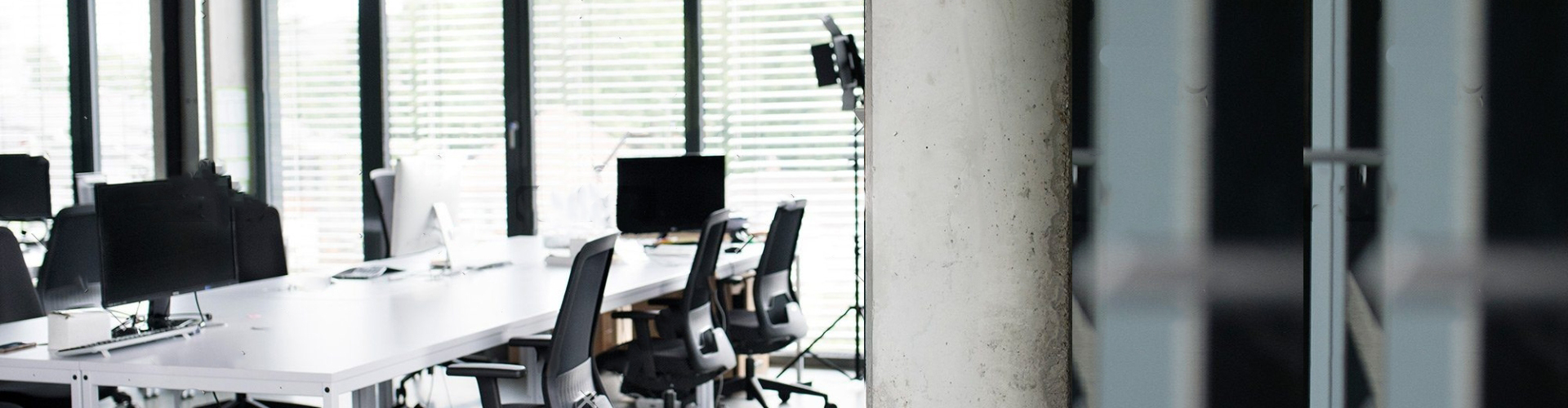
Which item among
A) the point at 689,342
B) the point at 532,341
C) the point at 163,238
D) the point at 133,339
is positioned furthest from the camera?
the point at 689,342

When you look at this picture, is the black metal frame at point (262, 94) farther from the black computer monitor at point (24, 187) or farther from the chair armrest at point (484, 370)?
the chair armrest at point (484, 370)

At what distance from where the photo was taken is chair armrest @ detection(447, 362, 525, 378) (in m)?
2.70

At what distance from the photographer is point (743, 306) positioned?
205 inches

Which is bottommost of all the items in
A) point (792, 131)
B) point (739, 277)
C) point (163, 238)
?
point (739, 277)

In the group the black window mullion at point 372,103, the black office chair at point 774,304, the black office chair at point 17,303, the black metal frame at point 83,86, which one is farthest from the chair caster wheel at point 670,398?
the black metal frame at point 83,86

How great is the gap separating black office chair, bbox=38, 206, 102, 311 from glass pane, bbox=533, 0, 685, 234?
2.39 meters

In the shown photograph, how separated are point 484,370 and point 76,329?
0.91 m

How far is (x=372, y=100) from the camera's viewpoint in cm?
669

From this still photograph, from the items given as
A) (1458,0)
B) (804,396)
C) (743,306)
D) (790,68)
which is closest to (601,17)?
(790,68)

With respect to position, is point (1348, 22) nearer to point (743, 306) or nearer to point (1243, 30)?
point (1243, 30)

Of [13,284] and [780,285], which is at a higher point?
[13,284]

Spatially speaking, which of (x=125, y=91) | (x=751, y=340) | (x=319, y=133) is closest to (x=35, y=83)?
(x=125, y=91)

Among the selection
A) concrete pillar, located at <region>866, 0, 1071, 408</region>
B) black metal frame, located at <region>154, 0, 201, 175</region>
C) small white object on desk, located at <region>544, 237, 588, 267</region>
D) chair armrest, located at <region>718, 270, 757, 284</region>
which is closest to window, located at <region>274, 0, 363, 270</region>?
black metal frame, located at <region>154, 0, 201, 175</region>

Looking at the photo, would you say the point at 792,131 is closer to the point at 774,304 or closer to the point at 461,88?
the point at 774,304
